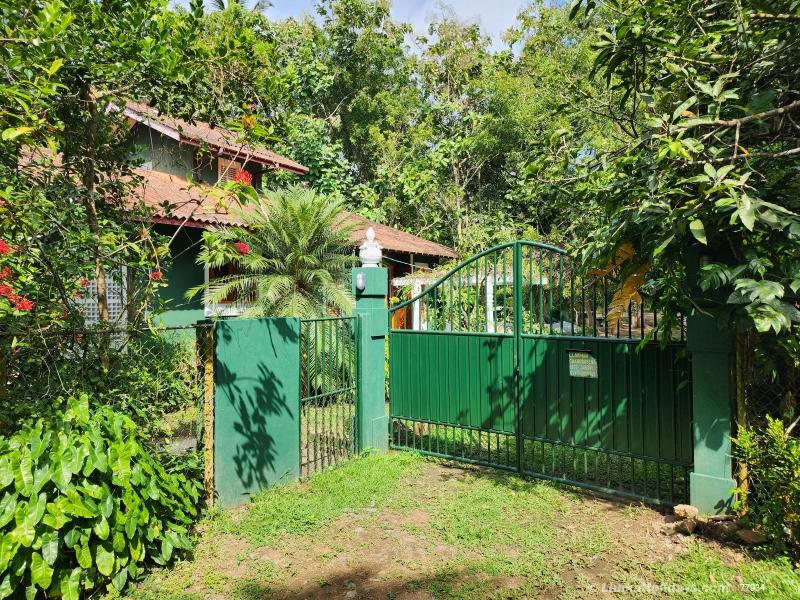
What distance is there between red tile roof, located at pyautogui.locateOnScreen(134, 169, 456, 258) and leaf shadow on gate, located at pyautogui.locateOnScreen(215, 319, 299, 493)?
3.77 ft

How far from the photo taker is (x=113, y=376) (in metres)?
3.93

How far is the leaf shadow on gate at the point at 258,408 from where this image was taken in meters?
4.51

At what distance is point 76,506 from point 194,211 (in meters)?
2.21

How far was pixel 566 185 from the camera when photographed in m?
4.96

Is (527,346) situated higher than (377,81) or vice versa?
(377,81)

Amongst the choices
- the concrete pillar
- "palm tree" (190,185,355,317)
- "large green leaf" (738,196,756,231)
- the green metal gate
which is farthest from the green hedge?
"palm tree" (190,185,355,317)

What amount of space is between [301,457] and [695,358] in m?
3.81

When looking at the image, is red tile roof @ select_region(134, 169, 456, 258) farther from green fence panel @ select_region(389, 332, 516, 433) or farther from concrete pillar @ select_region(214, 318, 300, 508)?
green fence panel @ select_region(389, 332, 516, 433)

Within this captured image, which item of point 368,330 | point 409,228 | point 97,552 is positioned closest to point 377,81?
point 409,228

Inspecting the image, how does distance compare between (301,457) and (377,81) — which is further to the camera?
(377,81)

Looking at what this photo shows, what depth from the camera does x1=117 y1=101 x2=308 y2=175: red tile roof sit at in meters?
4.45

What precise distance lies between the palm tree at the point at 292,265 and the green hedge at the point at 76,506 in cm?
543

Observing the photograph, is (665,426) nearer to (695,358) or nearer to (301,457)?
(695,358)

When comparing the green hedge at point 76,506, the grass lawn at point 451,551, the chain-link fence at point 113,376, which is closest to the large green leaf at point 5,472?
the green hedge at point 76,506
